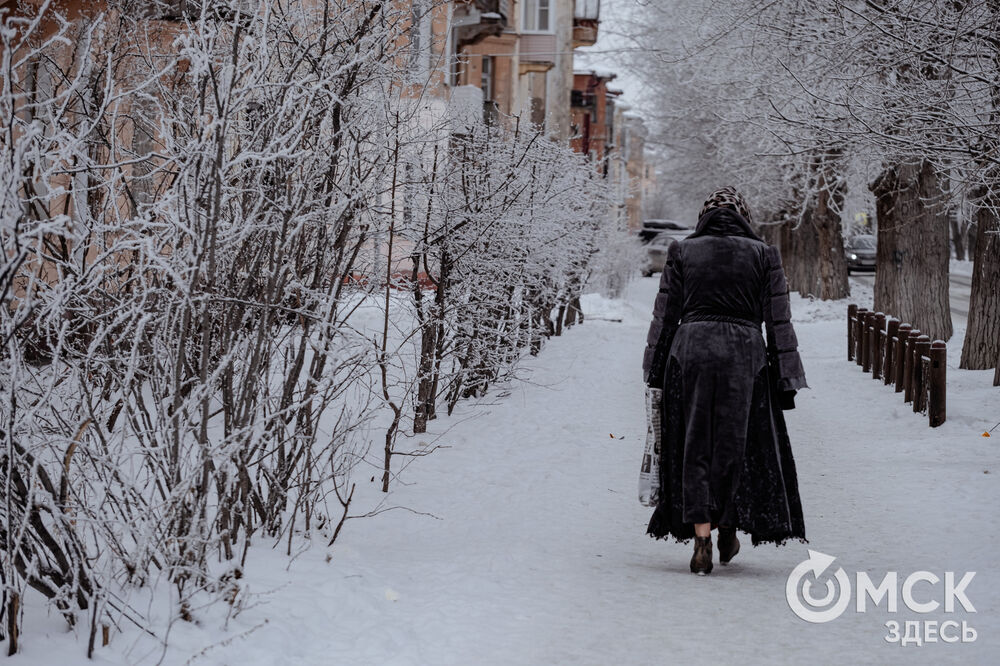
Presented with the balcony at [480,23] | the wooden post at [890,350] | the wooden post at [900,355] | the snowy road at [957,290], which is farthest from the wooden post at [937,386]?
the balcony at [480,23]

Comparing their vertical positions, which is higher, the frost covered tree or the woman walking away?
the frost covered tree

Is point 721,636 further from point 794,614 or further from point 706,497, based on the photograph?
point 706,497

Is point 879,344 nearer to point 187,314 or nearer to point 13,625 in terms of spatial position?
point 187,314

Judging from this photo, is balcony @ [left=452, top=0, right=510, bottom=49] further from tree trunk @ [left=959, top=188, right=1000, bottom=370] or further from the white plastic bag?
the white plastic bag

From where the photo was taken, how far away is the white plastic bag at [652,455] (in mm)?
6480

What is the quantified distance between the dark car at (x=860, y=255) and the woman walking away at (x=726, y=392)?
142 feet

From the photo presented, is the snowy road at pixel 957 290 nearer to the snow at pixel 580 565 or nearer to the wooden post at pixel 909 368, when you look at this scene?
the wooden post at pixel 909 368

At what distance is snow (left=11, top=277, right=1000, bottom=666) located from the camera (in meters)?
4.94

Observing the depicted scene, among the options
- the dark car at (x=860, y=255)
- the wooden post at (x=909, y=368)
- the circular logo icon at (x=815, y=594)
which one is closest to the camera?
the circular logo icon at (x=815, y=594)

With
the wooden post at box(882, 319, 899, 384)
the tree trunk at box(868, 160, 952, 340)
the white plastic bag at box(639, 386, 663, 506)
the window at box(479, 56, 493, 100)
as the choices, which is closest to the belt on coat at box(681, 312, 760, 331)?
the white plastic bag at box(639, 386, 663, 506)

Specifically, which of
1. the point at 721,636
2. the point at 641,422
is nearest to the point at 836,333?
the point at 641,422

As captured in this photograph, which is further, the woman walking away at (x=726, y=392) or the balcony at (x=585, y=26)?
the balcony at (x=585, y=26)

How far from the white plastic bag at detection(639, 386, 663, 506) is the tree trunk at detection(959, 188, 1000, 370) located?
996 cm

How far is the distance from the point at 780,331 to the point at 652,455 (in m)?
0.92
